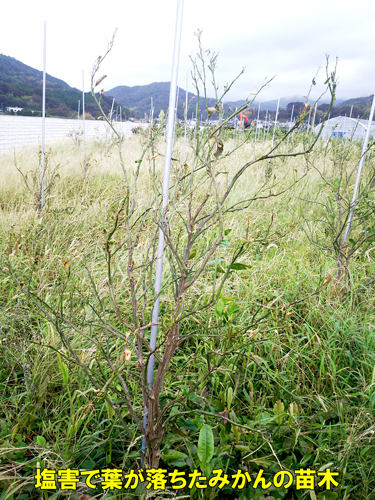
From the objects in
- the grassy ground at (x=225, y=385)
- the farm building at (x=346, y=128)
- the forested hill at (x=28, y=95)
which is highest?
the forested hill at (x=28, y=95)

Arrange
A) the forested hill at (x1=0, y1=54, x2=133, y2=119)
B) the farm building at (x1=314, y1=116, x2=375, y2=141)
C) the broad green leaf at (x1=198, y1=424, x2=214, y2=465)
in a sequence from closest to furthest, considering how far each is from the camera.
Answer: the broad green leaf at (x1=198, y1=424, x2=214, y2=465) < the farm building at (x1=314, y1=116, x2=375, y2=141) < the forested hill at (x1=0, y1=54, x2=133, y2=119)

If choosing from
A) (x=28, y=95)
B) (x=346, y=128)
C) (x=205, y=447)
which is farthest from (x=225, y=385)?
(x=28, y=95)

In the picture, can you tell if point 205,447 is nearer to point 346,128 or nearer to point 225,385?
point 225,385

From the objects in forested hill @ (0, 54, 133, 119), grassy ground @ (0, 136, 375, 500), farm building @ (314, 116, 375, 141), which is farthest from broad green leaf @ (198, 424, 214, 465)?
forested hill @ (0, 54, 133, 119)

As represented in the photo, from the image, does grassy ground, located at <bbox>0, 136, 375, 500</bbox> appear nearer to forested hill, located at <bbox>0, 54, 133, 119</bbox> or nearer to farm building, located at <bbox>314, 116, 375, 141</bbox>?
farm building, located at <bbox>314, 116, 375, 141</bbox>

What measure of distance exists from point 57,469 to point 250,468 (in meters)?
0.68

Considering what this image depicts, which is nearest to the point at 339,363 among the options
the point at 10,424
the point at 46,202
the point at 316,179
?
the point at 10,424

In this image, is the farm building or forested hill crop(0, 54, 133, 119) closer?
the farm building

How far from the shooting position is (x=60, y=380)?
1483mm

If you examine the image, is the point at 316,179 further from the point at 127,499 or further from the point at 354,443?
the point at 127,499

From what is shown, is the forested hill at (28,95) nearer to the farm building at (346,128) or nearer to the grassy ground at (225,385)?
the farm building at (346,128)

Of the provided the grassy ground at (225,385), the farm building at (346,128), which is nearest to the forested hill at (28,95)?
the farm building at (346,128)

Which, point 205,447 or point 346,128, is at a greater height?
point 346,128

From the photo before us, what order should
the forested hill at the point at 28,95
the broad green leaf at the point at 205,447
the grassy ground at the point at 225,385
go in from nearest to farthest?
the broad green leaf at the point at 205,447 → the grassy ground at the point at 225,385 → the forested hill at the point at 28,95
